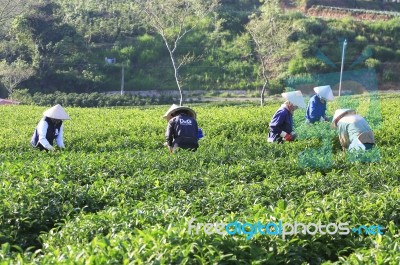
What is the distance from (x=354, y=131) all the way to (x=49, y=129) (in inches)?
181

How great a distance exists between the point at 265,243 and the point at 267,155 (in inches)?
184

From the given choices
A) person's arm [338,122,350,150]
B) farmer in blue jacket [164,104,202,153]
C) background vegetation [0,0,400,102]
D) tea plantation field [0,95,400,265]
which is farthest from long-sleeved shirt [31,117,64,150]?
background vegetation [0,0,400,102]

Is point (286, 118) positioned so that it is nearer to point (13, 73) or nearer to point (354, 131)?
point (354, 131)

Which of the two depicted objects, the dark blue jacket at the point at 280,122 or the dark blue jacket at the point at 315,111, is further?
the dark blue jacket at the point at 315,111

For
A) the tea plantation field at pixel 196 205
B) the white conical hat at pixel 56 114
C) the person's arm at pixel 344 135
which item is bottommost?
the tea plantation field at pixel 196 205

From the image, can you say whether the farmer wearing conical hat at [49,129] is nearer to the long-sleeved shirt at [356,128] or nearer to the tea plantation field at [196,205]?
the tea plantation field at [196,205]

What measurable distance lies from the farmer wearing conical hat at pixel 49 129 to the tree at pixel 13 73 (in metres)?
27.4

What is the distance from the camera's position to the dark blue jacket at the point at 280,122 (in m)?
10.4

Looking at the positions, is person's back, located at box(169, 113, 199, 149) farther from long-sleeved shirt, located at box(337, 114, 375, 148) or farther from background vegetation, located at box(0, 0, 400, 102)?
background vegetation, located at box(0, 0, 400, 102)

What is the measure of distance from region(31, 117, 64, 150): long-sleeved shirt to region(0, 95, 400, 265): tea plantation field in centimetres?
63

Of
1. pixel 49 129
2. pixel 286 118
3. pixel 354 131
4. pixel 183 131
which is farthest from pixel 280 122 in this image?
pixel 49 129

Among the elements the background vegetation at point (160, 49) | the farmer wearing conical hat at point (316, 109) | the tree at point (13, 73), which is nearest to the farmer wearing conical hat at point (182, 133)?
the farmer wearing conical hat at point (316, 109)

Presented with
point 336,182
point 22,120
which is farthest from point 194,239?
point 22,120

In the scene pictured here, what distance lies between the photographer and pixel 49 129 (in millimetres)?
10016
